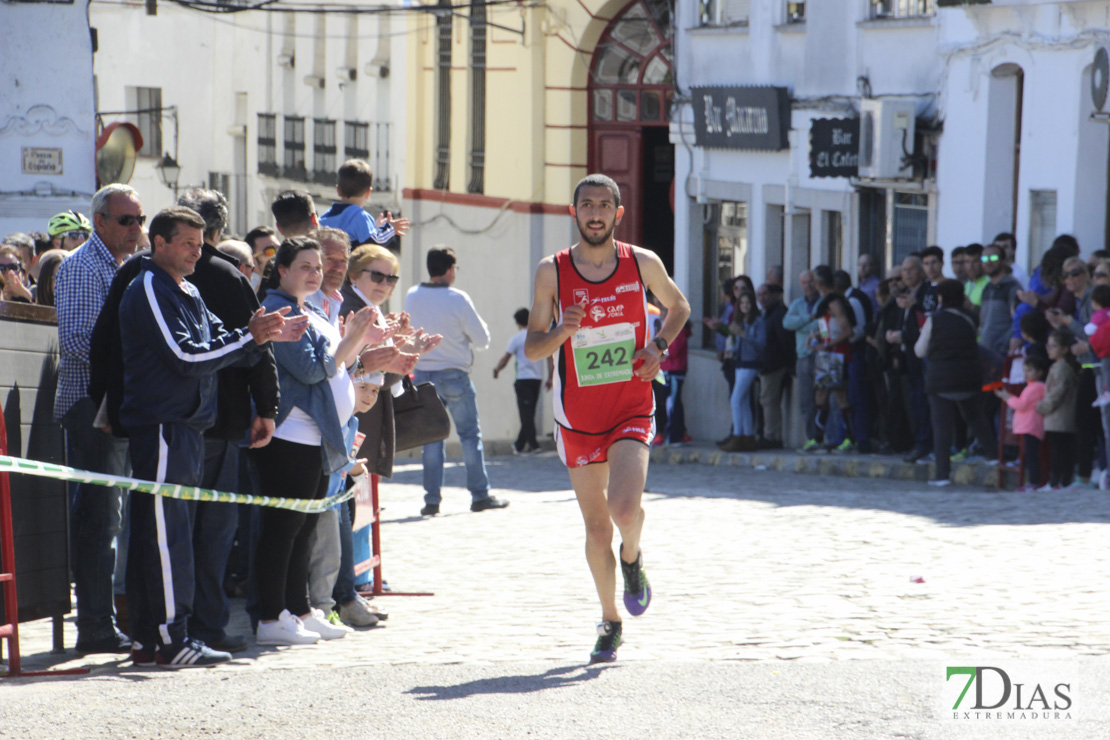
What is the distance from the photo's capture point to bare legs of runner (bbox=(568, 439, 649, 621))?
736 cm

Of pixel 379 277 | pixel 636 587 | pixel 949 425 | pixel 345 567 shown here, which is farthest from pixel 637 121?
pixel 636 587

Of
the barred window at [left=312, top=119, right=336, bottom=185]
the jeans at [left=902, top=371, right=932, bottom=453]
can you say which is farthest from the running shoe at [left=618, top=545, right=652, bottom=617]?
the barred window at [left=312, top=119, right=336, bottom=185]

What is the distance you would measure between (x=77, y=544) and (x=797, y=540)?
198 inches

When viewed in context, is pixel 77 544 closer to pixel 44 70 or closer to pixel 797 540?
pixel 797 540

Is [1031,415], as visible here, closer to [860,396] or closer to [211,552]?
[860,396]

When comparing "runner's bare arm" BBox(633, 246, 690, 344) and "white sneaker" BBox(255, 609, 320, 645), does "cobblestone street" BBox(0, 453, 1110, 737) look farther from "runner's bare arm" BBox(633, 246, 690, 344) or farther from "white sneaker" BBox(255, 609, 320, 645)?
"runner's bare arm" BBox(633, 246, 690, 344)

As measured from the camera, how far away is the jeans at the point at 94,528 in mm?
7617

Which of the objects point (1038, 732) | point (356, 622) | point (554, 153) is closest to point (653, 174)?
point (554, 153)

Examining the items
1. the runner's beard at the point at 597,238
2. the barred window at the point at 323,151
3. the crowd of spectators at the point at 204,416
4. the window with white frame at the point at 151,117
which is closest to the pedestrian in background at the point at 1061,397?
the crowd of spectators at the point at 204,416

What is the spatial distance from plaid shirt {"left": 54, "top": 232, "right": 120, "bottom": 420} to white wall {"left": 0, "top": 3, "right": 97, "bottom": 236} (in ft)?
31.6

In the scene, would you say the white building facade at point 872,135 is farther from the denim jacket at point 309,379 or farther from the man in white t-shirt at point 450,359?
the denim jacket at point 309,379

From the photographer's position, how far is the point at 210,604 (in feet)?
24.9

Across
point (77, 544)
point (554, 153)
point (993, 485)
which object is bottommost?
point (993, 485)

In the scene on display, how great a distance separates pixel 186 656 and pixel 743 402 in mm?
13678
